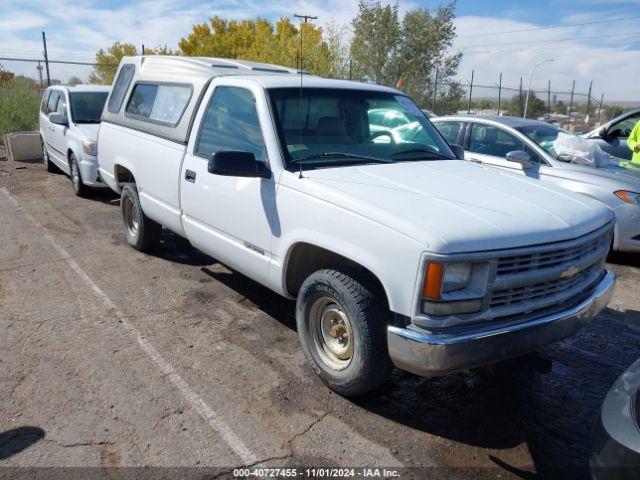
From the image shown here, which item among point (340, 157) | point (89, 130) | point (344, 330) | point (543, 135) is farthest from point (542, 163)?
point (89, 130)

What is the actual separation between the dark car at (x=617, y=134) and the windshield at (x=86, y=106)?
28.1 ft

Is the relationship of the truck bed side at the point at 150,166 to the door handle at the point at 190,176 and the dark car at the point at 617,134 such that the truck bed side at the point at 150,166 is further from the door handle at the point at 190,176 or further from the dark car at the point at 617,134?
the dark car at the point at 617,134

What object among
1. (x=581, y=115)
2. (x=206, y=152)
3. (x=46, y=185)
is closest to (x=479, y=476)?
(x=206, y=152)

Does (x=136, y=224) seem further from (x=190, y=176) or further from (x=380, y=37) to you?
(x=380, y=37)

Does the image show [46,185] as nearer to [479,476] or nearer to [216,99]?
[216,99]

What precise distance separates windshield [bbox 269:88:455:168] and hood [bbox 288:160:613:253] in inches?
8.3

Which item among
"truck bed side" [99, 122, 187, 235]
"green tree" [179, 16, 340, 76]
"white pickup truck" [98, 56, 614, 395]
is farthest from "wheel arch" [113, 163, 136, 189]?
"green tree" [179, 16, 340, 76]

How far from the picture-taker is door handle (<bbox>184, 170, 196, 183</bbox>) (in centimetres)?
446

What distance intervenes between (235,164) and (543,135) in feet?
17.3

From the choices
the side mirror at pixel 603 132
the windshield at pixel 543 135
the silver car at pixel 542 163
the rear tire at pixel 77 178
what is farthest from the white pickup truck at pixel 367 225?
the side mirror at pixel 603 132

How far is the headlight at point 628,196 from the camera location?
242 inches

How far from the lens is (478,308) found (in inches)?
110

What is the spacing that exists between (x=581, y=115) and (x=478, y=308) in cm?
3635

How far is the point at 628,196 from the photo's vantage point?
6195mm
